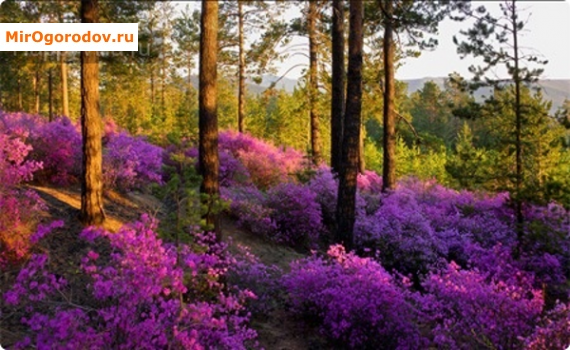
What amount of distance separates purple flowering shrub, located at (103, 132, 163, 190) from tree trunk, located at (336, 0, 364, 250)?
4.26 metres

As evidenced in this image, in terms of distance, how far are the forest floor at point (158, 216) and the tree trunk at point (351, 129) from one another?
154 centimetres

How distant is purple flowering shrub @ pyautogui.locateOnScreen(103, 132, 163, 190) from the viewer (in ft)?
35.6

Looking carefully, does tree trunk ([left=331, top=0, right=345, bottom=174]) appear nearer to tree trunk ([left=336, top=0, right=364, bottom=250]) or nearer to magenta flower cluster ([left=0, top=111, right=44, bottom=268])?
tree trunk ([left=336, top=0, right=364, bottom=250])

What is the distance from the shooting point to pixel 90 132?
872 centimetres

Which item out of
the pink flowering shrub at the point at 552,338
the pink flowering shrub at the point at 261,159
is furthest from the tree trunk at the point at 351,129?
the pink flowering shrub at the point at 261,159

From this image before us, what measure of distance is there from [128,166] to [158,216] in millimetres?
1509

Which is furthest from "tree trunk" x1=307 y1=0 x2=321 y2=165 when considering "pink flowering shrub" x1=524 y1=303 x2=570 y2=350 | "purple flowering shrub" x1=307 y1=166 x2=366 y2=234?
"pink flowering shrub" x1=524 y1=303 x2=570 y2=350

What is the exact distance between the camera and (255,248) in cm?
1130

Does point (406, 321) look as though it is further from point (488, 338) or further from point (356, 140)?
point (356, 140)

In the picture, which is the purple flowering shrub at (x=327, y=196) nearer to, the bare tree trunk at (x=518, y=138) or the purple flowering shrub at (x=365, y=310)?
the bare tree trunk at (x=518, y=138)

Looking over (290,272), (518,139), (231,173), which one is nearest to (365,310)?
(290,272)

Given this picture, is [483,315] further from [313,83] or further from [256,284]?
[313,83]

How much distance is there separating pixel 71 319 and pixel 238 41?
22.8 m

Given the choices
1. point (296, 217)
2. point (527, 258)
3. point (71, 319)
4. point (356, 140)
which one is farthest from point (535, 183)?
point (71, 319)
